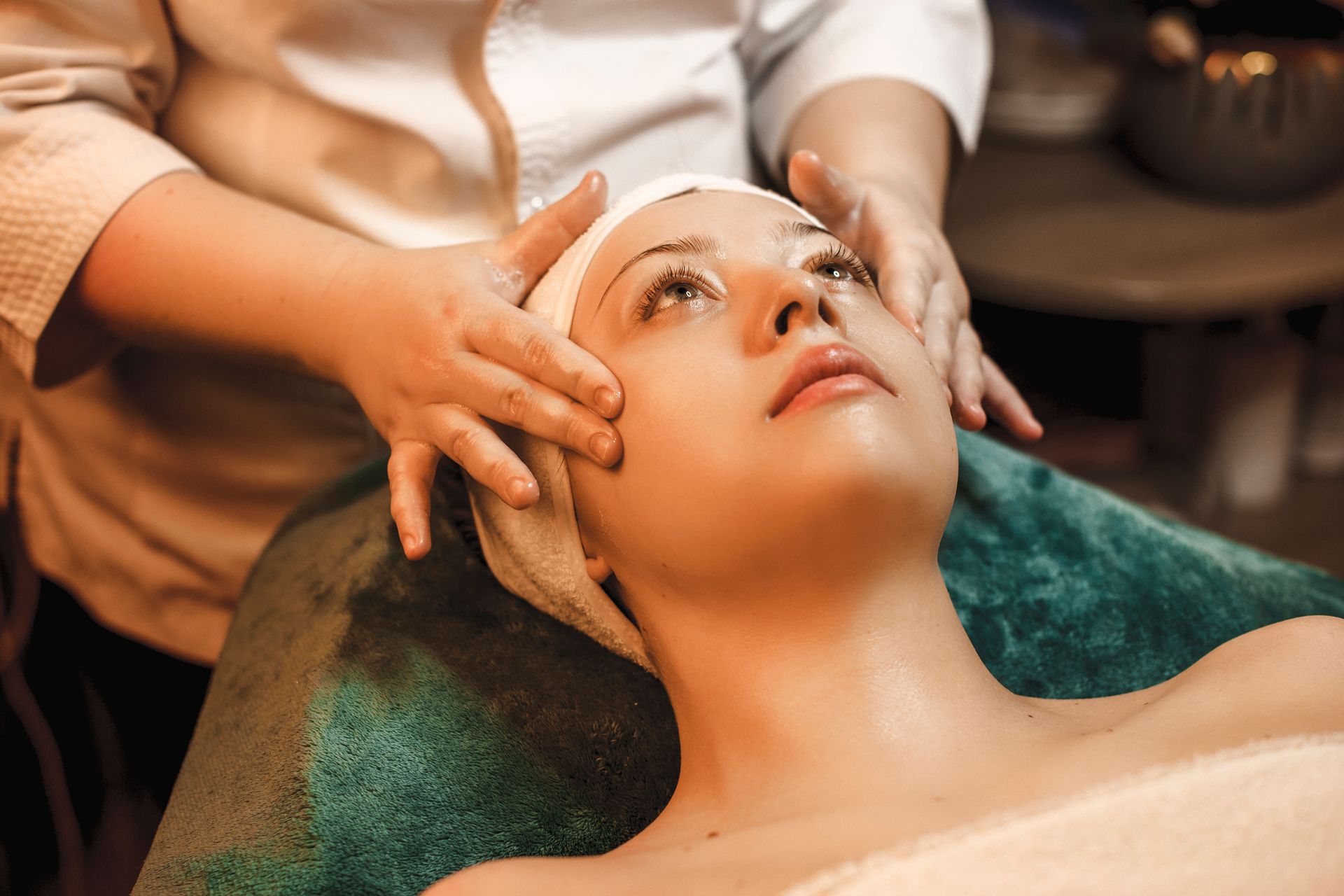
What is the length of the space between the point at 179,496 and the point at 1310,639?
1231mm

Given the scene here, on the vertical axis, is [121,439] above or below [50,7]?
below

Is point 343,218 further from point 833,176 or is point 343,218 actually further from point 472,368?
point 833,176

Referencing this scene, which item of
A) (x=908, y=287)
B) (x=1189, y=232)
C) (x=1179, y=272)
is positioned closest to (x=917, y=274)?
(x=908, y=287)

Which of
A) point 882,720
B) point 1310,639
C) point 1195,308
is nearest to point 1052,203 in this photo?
point 1195,308

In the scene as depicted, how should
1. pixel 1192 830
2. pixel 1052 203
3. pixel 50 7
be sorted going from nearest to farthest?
pixel 1192 830 < pixel 50 7 < pixel 1052 203

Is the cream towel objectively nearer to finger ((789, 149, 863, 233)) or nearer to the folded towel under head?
the folded towel under head

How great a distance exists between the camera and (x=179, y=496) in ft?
4.52

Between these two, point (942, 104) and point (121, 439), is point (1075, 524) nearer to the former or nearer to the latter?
point (942, 104)

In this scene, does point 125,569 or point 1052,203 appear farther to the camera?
point 1052,203

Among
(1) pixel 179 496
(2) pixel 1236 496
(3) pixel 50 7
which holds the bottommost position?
(2) pixel 1236 496

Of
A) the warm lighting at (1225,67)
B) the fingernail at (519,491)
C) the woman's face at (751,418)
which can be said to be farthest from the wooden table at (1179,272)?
the fingernail at (519,491)

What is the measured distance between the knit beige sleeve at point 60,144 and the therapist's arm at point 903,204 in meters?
0.67

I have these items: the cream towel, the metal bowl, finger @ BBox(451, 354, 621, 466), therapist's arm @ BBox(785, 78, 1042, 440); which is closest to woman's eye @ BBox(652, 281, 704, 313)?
finger @ BBox(451, 354, 621, 466)

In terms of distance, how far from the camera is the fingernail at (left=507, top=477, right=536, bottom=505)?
87 cm
